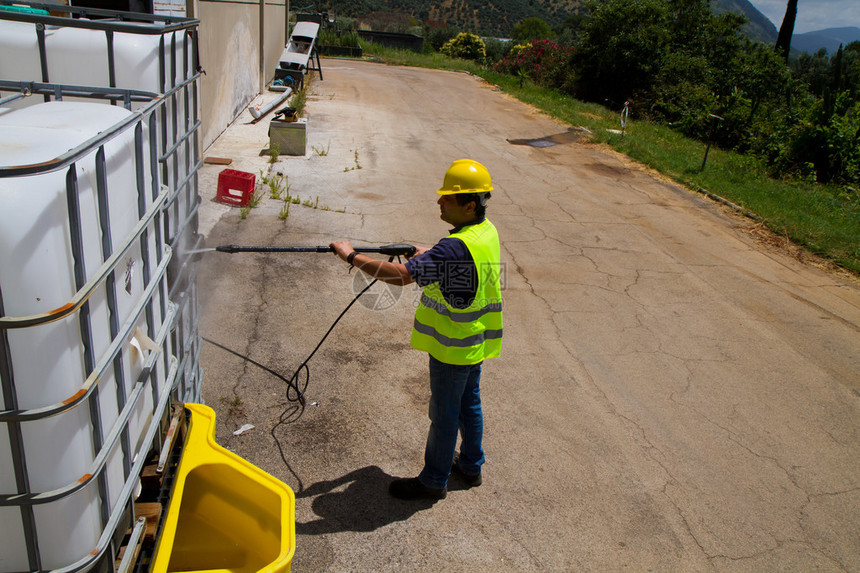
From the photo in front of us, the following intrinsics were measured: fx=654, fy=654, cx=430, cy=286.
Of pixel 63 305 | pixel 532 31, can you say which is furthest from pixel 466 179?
pixel 532 31

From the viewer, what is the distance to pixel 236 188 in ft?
25.8

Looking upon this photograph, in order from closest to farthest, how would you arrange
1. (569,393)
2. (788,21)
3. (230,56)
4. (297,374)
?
(297,374), (569,393), (230,56), (788,21)

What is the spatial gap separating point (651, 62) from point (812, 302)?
1555 cm

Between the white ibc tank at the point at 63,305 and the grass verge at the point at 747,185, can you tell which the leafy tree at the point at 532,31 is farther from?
the white ibc tank at the point at 63,305

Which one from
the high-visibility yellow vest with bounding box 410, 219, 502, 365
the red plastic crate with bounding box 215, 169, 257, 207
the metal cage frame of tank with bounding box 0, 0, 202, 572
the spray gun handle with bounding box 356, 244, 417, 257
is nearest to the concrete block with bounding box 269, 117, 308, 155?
the red plastic crate with bounding box 215, 169, 257, 207

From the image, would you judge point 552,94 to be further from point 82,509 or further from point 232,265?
point 82,509

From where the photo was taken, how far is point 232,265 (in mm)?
6207

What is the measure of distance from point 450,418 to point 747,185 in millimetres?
10461

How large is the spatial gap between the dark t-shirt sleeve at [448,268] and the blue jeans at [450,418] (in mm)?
437

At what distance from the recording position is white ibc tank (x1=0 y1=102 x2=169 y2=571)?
1.60 metres

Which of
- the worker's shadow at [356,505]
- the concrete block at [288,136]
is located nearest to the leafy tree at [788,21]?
the concrete block at [288,136]

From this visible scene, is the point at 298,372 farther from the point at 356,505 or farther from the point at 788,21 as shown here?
the point at 788,21

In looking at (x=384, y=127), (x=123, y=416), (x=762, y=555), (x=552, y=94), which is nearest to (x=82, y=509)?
(x=123, y=416)

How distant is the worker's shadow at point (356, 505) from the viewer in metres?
3.33
